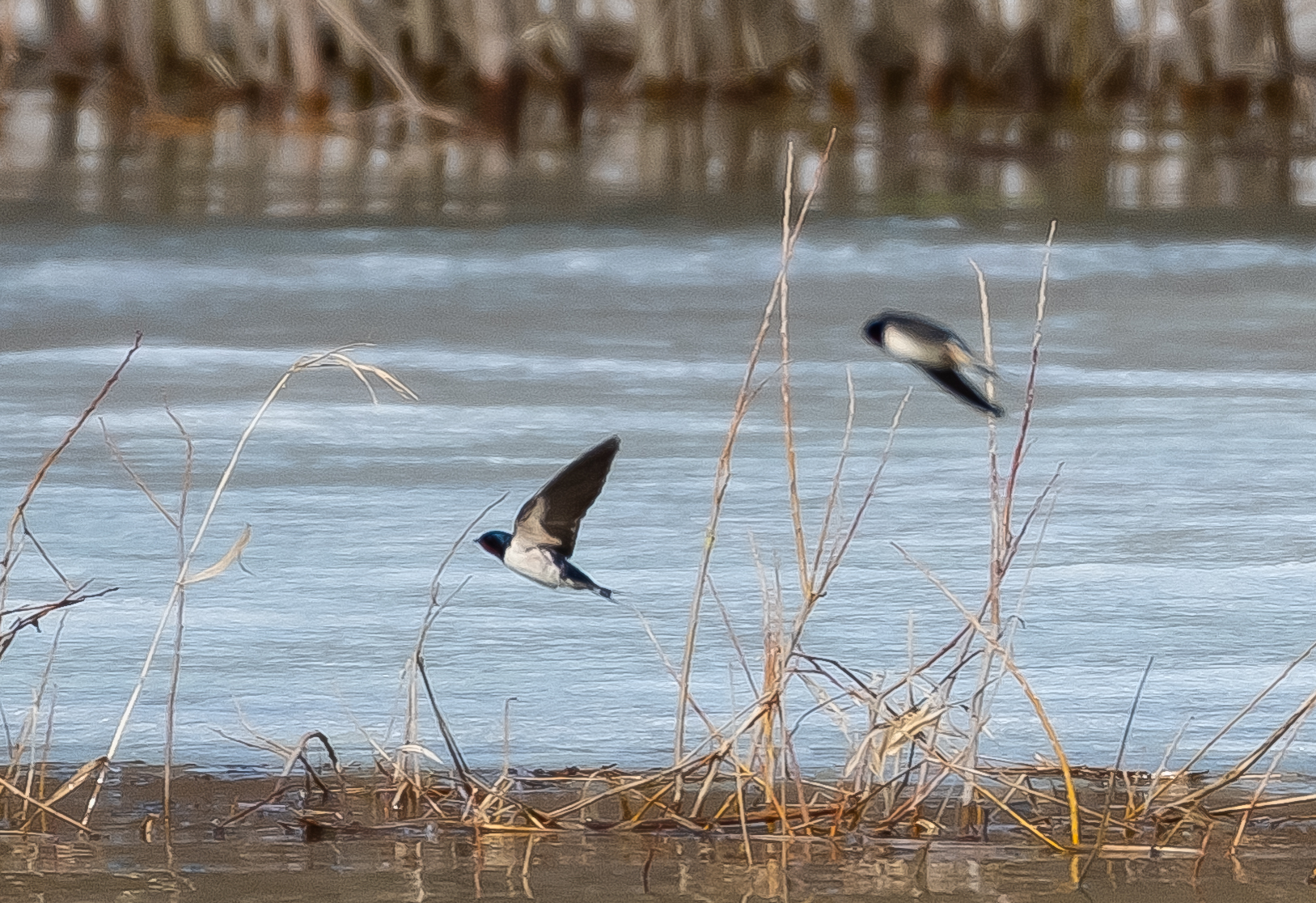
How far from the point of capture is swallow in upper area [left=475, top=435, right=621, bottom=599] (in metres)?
2.88

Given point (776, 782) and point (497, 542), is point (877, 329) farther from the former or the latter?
point (776, 782)

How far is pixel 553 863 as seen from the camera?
9.01ft

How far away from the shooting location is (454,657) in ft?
12.0

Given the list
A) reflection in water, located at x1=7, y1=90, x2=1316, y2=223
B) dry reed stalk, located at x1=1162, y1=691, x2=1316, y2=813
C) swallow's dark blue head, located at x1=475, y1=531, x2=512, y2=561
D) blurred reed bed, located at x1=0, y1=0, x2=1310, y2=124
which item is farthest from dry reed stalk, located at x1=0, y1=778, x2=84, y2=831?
blurred reed bed, located at x1=0, y1=0, x2=1310, y2=124

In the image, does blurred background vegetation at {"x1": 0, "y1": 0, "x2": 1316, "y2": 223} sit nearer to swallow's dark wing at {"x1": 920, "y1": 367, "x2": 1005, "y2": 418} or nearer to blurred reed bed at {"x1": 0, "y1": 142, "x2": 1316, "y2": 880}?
blurred reed bed at {"x1": 0, "y1": 142, "x2": 1316, "y2": 880}

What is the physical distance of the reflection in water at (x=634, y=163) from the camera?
9609 mm

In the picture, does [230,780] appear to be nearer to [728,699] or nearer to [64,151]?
[728,699]

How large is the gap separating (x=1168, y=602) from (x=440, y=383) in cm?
278

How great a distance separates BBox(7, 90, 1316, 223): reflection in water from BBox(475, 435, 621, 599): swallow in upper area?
20.9 feet

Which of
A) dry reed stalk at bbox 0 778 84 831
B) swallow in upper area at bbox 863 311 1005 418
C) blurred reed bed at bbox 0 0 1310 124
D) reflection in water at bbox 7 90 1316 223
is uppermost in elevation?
blurred reed bed at bbox 0 0 1310 124

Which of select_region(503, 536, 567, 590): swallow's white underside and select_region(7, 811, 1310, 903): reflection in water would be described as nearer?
select_region(7, 811, 1310, 903): reflection in water

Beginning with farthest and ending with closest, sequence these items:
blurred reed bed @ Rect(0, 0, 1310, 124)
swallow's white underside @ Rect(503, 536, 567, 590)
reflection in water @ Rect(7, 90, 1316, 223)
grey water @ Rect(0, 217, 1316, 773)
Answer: blurred reed bed @ Rect(0, 0, 1310, 124)
reflection in water @ Rect(7, 90, 1316, 223)
grey water @ Rect(0, 217, 1316, 773)
swallow's white underside @ Rect(503, 536, 567, 590)

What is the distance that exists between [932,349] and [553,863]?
0.81m

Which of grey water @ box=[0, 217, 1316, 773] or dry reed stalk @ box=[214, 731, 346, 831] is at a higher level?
grey water @ box=[0, 217, 1316, 773]
